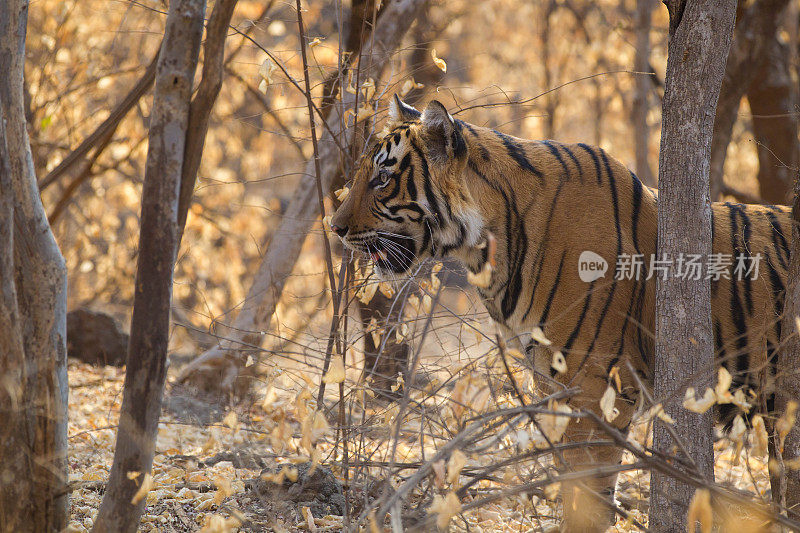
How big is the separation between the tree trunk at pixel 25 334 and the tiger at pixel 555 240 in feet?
4.32

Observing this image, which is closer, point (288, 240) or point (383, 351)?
point (383, 351)

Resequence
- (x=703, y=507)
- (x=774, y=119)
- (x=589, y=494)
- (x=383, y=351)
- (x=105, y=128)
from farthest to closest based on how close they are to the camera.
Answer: (x=774, y=119)
(x=105, y=128)
(x=383, y=351)
(x=589, y=494)
(x=703, y=507)

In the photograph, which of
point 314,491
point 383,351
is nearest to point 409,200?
point 383,351

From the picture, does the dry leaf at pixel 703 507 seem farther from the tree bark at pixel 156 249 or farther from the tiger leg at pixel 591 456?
the tree bark at pixel 156 249

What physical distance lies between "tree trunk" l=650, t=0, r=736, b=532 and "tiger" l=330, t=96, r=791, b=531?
41cm

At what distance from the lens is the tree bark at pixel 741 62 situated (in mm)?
6406

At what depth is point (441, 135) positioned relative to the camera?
3.46 m

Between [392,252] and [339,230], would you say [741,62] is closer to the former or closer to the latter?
[392,252]

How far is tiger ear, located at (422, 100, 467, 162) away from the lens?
3.36m

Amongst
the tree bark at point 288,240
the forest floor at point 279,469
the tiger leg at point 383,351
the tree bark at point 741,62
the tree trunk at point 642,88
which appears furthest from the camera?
the tree trunk at point 642,88

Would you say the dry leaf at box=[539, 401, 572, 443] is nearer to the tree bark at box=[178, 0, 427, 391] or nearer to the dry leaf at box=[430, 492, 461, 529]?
the dry leaf at box=[430, 492, 461, 529]

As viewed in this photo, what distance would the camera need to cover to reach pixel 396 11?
534 centimetres

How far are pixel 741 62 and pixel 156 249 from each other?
219 inches

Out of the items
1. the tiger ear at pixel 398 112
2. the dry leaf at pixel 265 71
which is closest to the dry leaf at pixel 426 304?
the tiger ear at pixel 398 112
